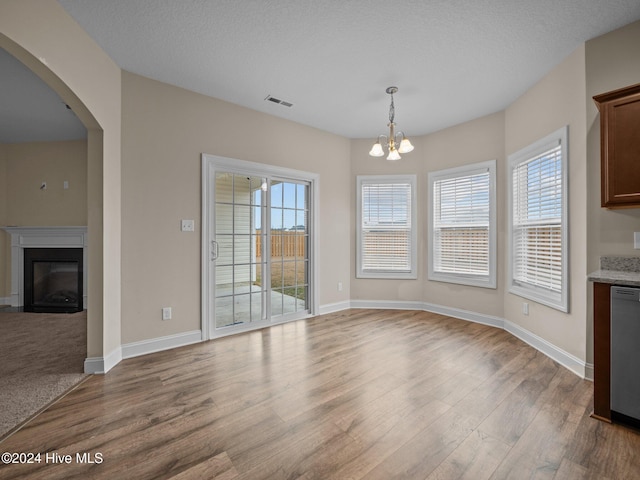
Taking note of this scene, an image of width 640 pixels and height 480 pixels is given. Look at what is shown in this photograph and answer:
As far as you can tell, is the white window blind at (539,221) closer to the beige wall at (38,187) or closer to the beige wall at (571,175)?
the beige wall at (571,175)

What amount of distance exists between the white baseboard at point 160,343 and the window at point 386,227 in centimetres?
272

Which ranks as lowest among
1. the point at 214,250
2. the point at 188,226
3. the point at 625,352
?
the point at 625,352

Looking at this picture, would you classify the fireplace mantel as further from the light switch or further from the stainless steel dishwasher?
the stainless steel dishwasher

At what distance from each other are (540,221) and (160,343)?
431cm

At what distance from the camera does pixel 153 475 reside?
1.50m

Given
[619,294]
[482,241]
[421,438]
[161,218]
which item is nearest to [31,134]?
[161,218]

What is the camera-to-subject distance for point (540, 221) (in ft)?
10.5

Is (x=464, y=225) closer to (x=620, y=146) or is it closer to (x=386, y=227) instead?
(x=386, y=227)

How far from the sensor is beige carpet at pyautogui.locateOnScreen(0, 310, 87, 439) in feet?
7.02

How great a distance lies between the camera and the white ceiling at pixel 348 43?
2170 mm

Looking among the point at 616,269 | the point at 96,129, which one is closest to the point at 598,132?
the point at 616,269

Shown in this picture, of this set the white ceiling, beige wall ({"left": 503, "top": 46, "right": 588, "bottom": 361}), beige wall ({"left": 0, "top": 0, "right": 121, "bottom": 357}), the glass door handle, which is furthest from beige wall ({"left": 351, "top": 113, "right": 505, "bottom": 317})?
beige wall ({"left": 0, "top": 0, "right": 121, "bottom": 357})

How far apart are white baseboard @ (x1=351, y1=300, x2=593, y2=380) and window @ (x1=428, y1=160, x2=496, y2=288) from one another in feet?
1.49

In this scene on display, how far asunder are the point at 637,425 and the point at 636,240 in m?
1.32
